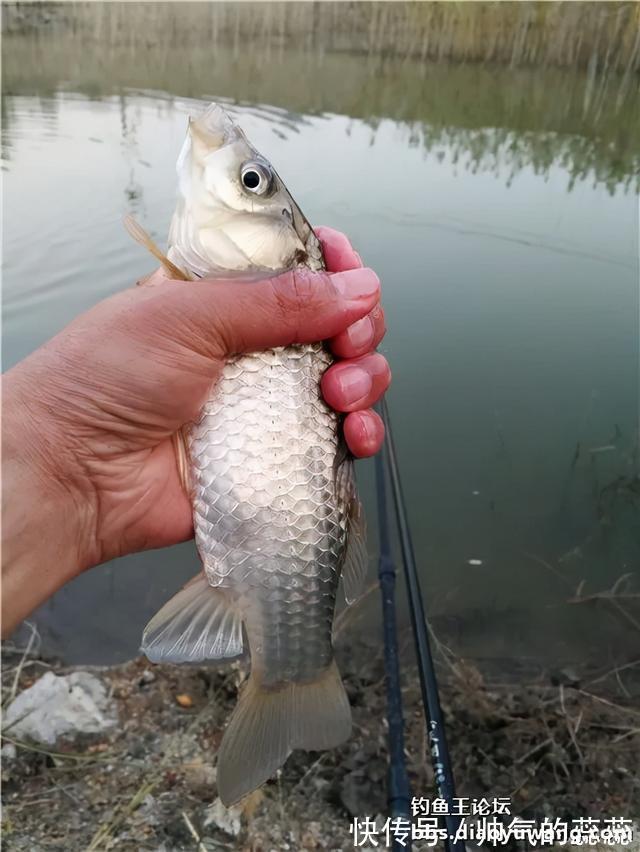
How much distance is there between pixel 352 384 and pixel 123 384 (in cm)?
63

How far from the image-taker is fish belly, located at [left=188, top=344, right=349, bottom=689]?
1.68 m

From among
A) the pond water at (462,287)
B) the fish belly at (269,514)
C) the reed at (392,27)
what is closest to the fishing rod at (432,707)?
the fish belly at (269,514)

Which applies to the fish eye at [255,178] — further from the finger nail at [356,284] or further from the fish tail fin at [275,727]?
the fish tail fin at [275,727]

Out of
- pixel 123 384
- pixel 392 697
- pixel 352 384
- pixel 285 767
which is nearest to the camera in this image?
pixel 123 384

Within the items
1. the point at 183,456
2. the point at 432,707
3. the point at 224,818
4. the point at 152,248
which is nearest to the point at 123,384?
the point at 183,456

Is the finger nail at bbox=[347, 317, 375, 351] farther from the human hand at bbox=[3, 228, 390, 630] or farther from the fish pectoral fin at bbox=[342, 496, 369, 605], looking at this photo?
A: the fish pectoral fin at bbox=[342, 496, 369, 605]

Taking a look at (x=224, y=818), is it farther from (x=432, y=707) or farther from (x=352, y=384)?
(x=352, y=384)

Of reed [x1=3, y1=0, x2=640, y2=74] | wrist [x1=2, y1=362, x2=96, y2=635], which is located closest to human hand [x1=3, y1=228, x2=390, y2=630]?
wrist [x1=2, y1=362, x2=96, y2=635]

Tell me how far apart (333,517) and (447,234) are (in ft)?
17.9

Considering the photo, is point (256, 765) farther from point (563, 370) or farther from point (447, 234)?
point (447, 234)

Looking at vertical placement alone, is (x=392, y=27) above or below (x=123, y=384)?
above

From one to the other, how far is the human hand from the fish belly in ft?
0.36

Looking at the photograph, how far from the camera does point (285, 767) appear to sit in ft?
8.58

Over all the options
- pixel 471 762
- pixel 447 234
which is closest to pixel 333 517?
pixel 471 762
